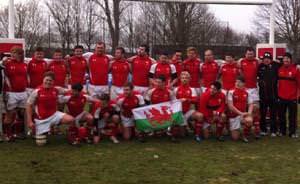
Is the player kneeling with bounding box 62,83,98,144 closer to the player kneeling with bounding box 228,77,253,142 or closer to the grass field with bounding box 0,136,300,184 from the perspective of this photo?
the grass field with bounding box 0,136,300,184

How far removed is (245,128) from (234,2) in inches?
207

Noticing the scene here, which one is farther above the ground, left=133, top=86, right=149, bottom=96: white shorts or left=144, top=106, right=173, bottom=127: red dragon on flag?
left=133, top=86, right=149, bottom=96: white shorts

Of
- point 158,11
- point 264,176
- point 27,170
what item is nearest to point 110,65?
point 27,170

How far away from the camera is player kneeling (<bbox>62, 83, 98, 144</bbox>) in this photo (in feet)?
27.7

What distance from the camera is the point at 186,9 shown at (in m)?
31.1

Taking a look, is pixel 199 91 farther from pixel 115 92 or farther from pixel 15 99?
pixel 15 99

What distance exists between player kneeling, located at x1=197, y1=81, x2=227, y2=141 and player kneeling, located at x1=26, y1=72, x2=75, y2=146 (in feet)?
8.33

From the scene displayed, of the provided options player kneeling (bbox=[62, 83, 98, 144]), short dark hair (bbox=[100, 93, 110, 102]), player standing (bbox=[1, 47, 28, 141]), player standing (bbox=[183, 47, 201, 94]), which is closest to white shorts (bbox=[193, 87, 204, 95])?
player standing (bbox=[183, 47, 201, 94])

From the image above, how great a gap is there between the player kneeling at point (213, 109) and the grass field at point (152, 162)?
0.45 m

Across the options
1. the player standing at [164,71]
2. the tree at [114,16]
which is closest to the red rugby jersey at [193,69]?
the player standing at [164,71]

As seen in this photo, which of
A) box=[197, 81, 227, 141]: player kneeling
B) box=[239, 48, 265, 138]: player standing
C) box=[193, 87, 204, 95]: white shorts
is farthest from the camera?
A: box=[193, 87, 204, 95]: white shorts

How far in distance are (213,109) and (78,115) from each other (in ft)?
8.61

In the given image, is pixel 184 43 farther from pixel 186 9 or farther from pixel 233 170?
pixel 233 170

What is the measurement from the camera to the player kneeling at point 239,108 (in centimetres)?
898
